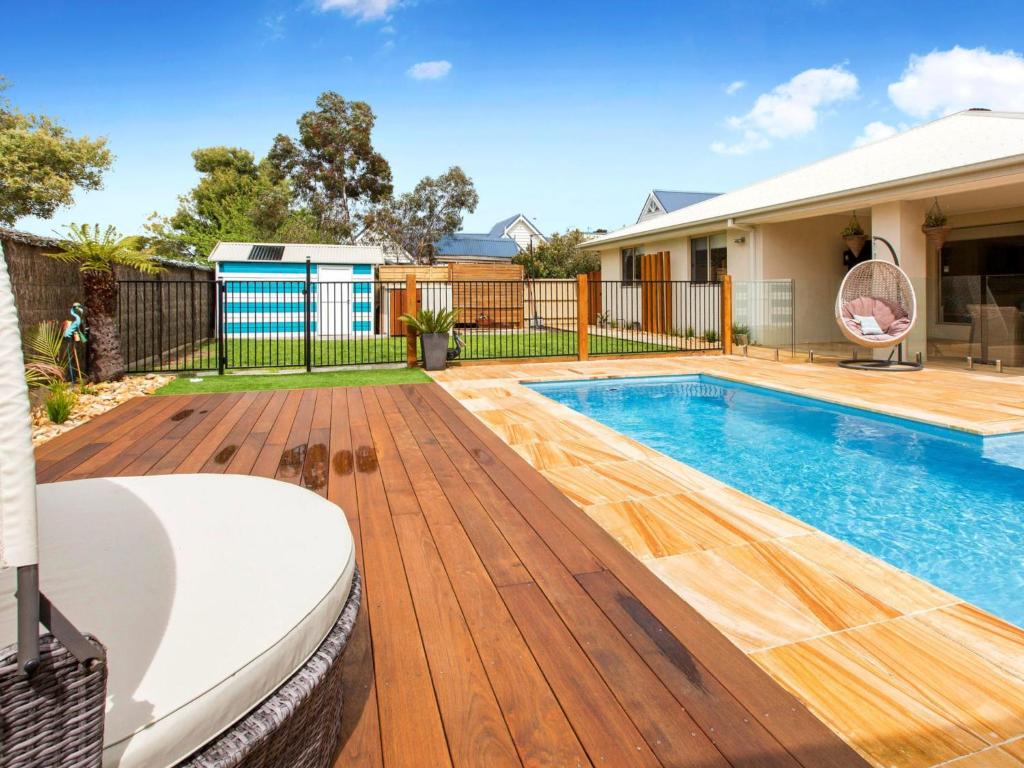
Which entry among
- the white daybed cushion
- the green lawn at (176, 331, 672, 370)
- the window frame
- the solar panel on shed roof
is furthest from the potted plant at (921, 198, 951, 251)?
the solar panel on shed roof

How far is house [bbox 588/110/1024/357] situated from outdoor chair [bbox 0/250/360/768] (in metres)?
8.27

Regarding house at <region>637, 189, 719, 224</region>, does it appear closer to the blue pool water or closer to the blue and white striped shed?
the blue and white striped shed

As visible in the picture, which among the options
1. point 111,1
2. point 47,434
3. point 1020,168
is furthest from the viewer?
point 111,1

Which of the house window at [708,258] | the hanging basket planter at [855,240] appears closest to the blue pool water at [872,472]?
the hanging basket planter at [855,240]

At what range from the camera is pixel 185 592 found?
119 centimetres

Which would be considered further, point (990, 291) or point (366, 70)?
point (366, 70)

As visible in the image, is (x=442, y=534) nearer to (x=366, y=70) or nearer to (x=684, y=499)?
(x=684, y=499)

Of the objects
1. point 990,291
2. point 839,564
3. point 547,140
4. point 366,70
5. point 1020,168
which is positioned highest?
point 366,70

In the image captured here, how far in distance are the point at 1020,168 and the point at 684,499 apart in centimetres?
647

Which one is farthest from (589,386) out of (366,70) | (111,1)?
(366,70)

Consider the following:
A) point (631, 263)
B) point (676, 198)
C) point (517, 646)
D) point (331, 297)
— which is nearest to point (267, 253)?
point (331, 297)

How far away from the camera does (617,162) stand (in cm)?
2959

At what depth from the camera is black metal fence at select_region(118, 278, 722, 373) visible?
30.7 feet

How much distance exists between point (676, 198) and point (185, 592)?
82.5 feet
